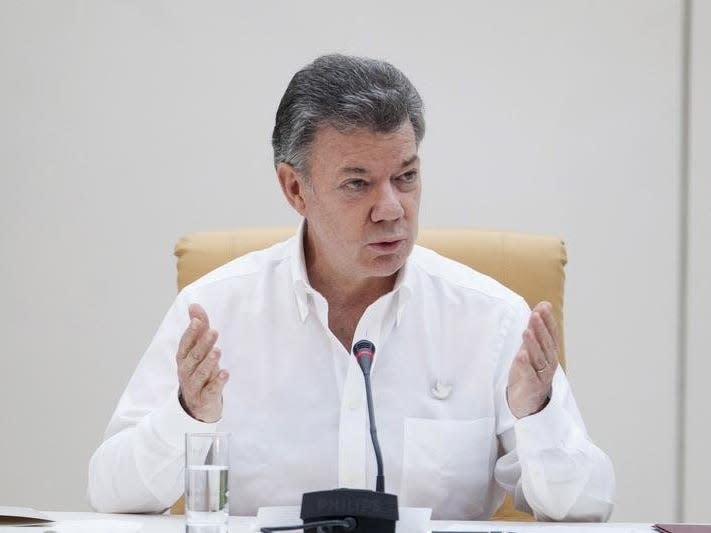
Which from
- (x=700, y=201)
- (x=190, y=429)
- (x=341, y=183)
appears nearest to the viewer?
(x=190, y=429)

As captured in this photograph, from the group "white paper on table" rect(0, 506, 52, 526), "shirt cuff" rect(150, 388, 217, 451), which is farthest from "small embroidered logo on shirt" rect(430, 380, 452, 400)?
"white paper on table" rect(0, 506, 52, 526)

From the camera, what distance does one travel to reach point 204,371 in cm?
200

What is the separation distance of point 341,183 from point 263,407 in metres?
0.49

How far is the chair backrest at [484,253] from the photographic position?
2572 mm

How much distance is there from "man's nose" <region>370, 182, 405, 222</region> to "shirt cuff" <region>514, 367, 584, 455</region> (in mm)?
467

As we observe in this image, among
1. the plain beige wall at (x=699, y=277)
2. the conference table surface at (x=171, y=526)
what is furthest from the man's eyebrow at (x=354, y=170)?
the plain beige wall at (x=699, y=277)

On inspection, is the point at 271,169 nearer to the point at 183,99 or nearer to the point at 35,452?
the point at 183,99

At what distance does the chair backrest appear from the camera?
257 centimetres

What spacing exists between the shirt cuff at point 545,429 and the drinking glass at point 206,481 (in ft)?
2.14

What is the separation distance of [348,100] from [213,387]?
65 centimetres

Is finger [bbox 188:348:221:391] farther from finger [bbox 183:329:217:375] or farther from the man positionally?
the man

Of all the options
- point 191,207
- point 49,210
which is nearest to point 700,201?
point 191,207

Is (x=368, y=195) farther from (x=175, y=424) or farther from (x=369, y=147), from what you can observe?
(x=175, y=424)

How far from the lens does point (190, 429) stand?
80.7 inches
